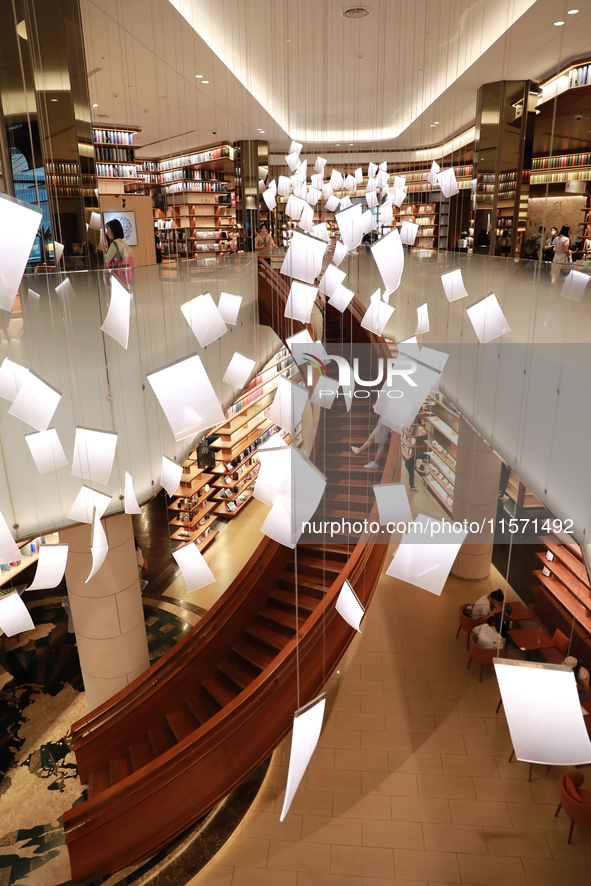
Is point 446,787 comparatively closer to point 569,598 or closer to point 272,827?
point 272,827

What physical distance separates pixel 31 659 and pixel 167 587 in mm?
2320

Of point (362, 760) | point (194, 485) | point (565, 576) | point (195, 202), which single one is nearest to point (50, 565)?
point (362, 760)

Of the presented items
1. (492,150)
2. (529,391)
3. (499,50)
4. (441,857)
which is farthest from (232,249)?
(441,857)

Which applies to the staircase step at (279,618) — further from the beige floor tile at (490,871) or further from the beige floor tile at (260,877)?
the beige floor tile at (490,871)

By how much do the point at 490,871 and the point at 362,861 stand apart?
3.59 ft

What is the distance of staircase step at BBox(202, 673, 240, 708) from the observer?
6160 mm

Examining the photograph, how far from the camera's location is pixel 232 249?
15.2 metres

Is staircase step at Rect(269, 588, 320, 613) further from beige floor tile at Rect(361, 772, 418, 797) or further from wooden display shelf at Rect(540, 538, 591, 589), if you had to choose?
wooden display shelf at Rect(540, 538, 591, 589)

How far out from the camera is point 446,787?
5.89 meters

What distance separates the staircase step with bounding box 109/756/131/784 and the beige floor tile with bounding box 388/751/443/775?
273cm

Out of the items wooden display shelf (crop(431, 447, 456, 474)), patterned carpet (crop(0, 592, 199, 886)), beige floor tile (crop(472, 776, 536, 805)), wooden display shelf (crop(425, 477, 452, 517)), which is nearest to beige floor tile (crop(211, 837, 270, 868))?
patterned carpet (crop(0, 592, 199, 886))

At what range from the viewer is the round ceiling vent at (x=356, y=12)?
259 inches

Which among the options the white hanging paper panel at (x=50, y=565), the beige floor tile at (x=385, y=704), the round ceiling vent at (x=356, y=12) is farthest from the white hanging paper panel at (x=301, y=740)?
the round ceiling vent at (x=356, y=12)

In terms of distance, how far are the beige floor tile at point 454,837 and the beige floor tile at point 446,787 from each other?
Result: 13.4 inches
